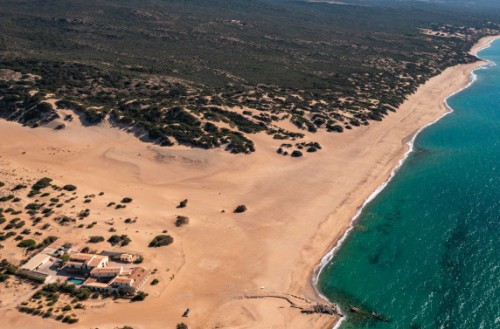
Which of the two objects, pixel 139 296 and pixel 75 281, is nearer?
pixel 139 296

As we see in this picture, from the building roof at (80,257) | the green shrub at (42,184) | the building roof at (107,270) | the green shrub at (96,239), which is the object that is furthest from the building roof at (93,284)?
the green shrub at (42,184)

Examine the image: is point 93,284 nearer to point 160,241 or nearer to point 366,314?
point 160,241

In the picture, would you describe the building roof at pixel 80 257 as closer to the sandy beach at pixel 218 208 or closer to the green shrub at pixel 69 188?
the sandy beach at pixel 218 208

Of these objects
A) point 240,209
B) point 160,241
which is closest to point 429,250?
point 240,209

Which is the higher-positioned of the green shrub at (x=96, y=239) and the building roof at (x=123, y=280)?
the building roof at (x=123, y=280)

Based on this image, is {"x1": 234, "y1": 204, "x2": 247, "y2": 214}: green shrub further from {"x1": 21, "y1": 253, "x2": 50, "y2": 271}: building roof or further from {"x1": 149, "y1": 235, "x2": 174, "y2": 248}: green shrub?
{"x1": 21, "y1": 253, "x2": 50, "y2": 271}: building roof

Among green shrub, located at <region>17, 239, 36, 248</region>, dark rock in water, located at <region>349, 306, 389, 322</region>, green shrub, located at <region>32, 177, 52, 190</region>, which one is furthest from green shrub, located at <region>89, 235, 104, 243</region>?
dark rock in water, located at <region>349, 306, 389, 322</region>
